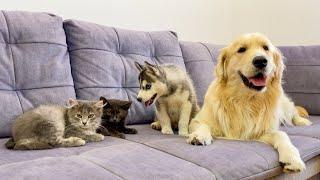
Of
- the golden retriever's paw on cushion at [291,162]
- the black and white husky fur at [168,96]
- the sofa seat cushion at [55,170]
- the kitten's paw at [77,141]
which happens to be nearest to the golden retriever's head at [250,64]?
the black and white husky fur at [168,96]

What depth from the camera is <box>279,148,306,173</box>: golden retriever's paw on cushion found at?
1336 mm

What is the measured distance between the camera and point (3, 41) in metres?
1.64

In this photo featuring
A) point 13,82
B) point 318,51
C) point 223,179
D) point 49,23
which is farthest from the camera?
point 318,51

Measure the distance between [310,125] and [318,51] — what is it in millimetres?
860

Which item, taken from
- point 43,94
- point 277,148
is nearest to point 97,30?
point 43,94

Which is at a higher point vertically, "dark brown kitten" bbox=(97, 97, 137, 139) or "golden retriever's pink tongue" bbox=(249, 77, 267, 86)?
"golden retriever's pink tongue" bbox=(249, 77, 267, 86)

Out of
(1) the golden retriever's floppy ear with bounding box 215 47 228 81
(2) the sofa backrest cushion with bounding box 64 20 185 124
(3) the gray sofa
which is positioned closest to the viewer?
(3) the gray sofa

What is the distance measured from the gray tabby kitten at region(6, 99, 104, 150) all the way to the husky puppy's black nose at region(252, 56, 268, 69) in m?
0.77

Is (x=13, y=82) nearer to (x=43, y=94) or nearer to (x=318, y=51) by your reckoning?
(x=43, y=94)

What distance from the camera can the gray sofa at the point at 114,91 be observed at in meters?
1.08

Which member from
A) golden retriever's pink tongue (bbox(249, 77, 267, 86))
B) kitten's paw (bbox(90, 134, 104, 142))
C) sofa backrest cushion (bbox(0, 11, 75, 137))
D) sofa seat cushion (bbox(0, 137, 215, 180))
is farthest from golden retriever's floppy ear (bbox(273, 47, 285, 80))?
sofa backrest cushion (bbox(0, 11, 75, 137))

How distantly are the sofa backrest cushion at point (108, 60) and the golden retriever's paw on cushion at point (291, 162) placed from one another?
934 mm

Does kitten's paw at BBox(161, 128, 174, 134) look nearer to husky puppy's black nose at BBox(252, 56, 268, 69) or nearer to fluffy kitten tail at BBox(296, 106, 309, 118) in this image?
husky puppy's black nose at BBox(252, 56, 268, 69)

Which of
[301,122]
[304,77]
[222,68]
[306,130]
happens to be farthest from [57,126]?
[304,77]
